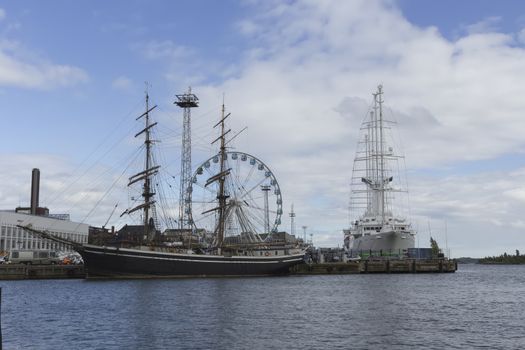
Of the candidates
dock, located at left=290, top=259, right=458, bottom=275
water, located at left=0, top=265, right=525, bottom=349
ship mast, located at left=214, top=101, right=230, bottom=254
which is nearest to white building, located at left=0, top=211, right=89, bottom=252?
ship mast, located at left=214, top=101, right=230, bottom=254

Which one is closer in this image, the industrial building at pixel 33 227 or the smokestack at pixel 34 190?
the industrial building at pixel 33 227

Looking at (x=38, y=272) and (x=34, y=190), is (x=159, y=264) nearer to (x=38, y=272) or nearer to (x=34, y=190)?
(x=38, y=272)

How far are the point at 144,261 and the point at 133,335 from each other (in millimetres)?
47383

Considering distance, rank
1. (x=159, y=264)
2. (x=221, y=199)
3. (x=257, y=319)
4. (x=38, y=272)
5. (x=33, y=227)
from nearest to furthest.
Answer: (x=257, y=319), (x=159, y=264), (x=38, y=272), (x=221, y=199), (x=33, y=227)

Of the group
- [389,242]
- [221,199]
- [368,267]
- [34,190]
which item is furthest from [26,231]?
[389,242]

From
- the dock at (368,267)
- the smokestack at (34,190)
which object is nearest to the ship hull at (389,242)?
the dock at (368,267)

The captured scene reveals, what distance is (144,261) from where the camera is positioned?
81750mm

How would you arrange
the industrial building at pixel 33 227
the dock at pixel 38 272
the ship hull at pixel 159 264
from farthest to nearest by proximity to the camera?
the industrial building at pixel 33 227 < the dock at pixel 38 272 < the ship hull at pixel 159 264

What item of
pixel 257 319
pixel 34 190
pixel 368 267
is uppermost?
pixel 34 190

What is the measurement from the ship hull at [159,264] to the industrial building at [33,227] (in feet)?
93.2

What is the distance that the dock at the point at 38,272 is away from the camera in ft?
287

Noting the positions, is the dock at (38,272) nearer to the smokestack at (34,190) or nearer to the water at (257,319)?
the water at (257,319)

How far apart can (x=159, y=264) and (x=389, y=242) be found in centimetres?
7441

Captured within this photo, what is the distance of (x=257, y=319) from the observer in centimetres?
→ 4231
